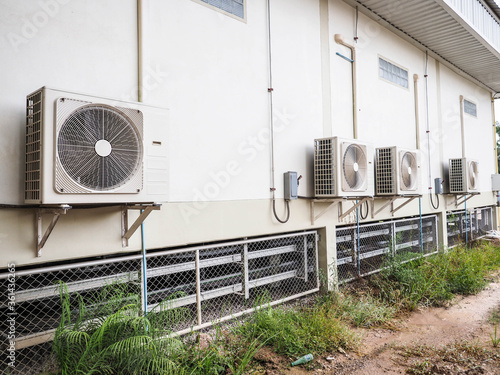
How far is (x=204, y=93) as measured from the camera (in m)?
3.80

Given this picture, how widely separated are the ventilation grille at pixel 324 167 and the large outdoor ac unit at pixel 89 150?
256 centimetres

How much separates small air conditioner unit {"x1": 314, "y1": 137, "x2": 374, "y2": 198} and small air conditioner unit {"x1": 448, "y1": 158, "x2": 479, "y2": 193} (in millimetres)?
4248

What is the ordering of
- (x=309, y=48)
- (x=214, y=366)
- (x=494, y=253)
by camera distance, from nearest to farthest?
(x=214, y=366) → (x=309, y=48) → (x=494, y=253)

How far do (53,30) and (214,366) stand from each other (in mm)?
3030

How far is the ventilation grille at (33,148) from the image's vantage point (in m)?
2.45

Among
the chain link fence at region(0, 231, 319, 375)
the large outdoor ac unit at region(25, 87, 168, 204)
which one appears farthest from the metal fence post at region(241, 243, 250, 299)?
the large outdoor ac unit at region(25, 87, 168, 204)

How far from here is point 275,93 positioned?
15.1 ft

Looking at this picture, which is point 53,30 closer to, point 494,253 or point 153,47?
→ point 153,47

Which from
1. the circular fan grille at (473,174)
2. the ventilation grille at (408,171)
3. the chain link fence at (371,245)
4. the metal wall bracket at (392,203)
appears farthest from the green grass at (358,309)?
the circular fan grille at (473,174)

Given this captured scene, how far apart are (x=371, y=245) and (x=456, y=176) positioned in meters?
3.57

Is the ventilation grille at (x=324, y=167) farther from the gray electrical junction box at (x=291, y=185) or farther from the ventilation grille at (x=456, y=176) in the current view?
the ventilation grille at (x=456, y=176)

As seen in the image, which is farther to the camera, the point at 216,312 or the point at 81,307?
the point at 216,312

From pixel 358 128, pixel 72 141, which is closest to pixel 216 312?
pixel 72 141

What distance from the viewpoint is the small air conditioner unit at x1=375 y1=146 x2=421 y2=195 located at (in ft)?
18.7
